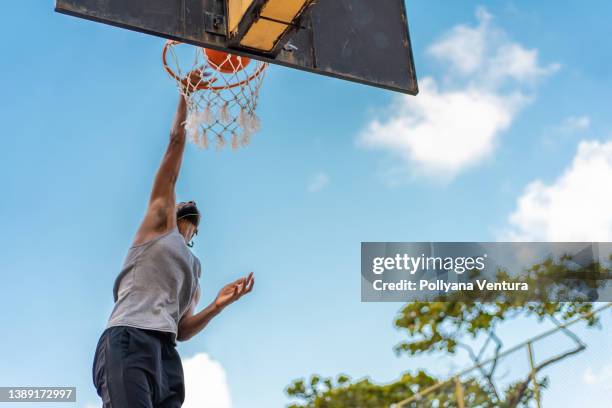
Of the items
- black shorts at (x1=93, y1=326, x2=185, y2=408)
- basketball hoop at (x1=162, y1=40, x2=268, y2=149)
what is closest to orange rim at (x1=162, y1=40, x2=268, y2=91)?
basketball hoop at (x1=162, y1=40, x2=268, y2=149)

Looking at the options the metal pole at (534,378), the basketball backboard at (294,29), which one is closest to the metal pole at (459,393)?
the metal pole at (534,378)

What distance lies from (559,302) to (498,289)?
127 centimetres

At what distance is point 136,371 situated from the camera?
3350 mm

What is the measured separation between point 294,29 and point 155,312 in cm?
161

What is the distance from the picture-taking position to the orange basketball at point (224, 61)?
15.6 feet

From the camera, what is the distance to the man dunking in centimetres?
336

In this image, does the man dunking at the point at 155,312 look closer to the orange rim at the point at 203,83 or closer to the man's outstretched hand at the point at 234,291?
the man's outstretched hand at the point at 234,291

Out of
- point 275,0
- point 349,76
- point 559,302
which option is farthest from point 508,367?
point 275,0

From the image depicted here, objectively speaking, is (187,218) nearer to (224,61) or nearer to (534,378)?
(224,61)

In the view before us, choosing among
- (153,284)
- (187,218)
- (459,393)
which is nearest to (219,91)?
(187,218)

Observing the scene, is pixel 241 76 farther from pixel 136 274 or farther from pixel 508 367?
pixel 508 367

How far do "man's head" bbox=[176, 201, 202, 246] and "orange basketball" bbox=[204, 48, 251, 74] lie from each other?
3.37 ft

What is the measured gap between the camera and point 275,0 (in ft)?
13.1

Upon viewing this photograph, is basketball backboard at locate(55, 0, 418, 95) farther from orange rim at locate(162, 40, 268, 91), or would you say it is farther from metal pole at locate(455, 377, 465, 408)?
metal pole at locate(455, 377, 465, 408)
